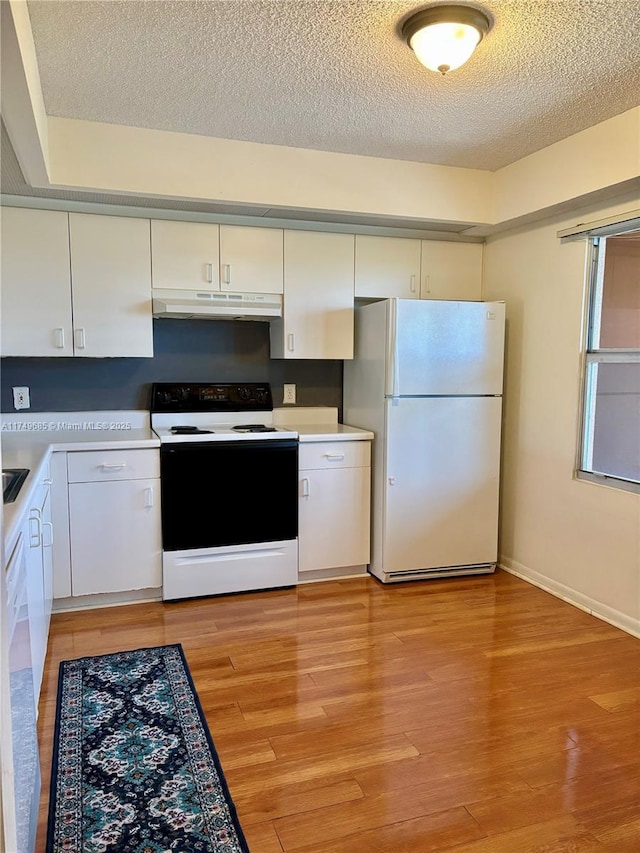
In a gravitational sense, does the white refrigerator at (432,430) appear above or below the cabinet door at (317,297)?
below

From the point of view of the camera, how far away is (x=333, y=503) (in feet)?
11.8

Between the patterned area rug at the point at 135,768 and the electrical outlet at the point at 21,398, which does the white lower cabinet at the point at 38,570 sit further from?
the electrical outlet at the point at 21,398

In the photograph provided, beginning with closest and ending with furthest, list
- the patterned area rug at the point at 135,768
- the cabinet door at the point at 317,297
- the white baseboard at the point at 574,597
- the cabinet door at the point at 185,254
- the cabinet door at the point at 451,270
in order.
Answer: the patterned area rug at the point at 135,768
the white baseboard at the point at 574,597
the cabinet door at the point at 185,254
the cabinet door at the point at 317,297
the cabinet door at the point at 451,270

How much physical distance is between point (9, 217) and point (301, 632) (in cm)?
255

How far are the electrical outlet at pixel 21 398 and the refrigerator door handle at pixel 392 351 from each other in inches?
80.3

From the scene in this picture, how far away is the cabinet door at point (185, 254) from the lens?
11.0 ft

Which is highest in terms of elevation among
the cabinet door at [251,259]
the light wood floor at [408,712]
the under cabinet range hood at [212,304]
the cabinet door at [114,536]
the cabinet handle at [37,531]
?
the cabinet door at [251,259]

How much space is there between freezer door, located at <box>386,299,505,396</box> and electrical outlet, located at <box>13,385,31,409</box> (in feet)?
6.69

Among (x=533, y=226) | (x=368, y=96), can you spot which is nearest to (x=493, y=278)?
(x=533, y=226)

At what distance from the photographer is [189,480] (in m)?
3.27

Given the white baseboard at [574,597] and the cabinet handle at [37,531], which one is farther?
the white baseboard at [574,597]

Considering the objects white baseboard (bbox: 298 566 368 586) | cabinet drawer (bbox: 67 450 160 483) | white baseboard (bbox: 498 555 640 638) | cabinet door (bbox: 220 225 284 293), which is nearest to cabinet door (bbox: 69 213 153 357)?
cabinet door (bbox: 220 225 284 293)

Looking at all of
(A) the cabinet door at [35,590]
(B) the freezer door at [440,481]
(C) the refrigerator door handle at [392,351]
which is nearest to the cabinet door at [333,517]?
(B) the freezer door at [440,481]

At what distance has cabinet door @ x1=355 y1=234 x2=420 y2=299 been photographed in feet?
12.2
